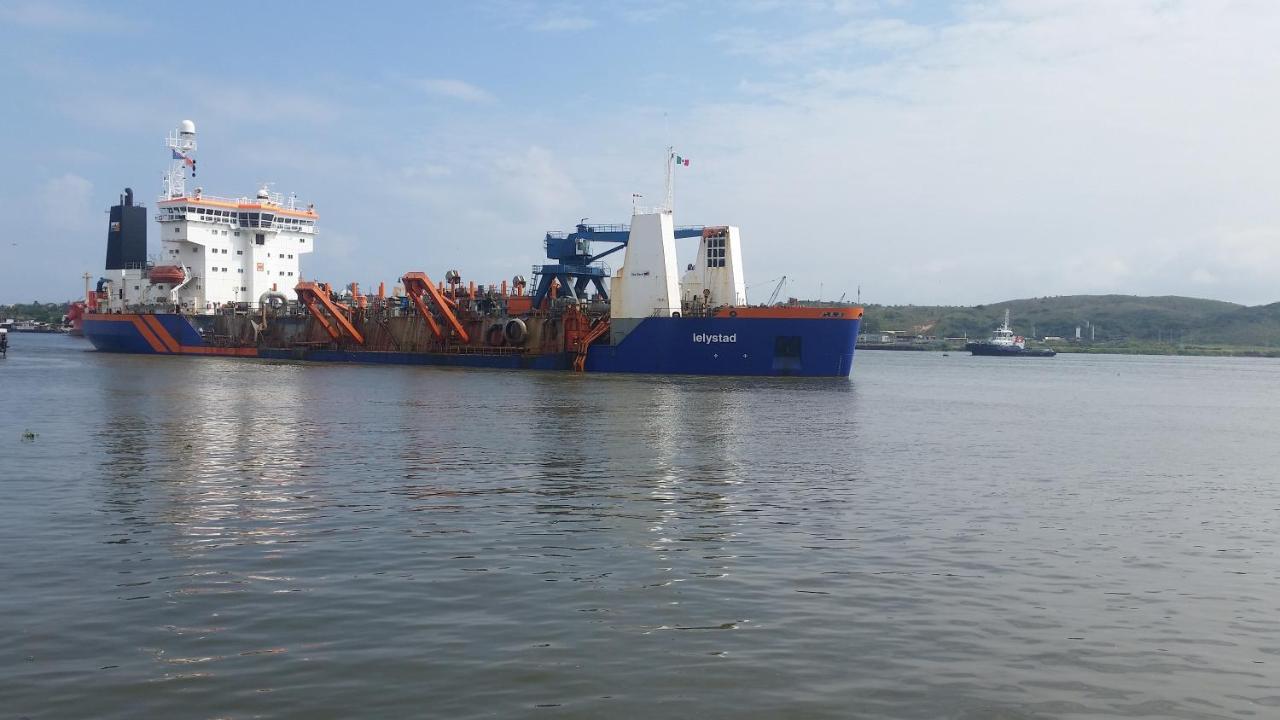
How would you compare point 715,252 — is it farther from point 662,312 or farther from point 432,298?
point 432,298

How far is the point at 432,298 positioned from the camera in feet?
217

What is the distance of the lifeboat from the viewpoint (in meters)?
76.1

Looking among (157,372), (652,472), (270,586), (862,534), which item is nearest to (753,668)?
(270,586)

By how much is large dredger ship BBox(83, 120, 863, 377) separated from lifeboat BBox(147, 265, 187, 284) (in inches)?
6.0

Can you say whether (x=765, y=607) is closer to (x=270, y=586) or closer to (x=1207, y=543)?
(x=270, y=586)

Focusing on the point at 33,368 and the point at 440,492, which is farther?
the point at 33,368

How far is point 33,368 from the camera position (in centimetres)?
5997

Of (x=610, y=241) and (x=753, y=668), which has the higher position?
(x=610, y=241)

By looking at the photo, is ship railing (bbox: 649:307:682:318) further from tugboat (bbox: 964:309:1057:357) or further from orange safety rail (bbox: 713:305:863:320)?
tugboat (bbox: 964:309:1057:357)

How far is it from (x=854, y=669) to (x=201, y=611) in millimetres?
6334

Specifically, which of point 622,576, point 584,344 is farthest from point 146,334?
point 622,576

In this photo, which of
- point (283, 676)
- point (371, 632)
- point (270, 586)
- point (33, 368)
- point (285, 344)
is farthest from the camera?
point (285, 344)

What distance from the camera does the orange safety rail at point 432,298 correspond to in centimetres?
6309

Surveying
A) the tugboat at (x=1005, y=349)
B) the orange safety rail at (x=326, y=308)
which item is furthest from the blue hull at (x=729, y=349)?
the tugboat at (x=1005, y=349)
